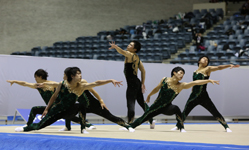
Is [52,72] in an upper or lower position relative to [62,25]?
lower

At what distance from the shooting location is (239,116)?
1107 centimetres

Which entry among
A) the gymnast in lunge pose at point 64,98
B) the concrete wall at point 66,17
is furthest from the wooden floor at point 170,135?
the concrete wall at point 66,17

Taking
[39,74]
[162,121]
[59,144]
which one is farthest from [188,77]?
[59,144]

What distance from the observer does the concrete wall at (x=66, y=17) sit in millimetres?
20141

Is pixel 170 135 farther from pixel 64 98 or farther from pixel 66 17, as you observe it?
pixel 66 17

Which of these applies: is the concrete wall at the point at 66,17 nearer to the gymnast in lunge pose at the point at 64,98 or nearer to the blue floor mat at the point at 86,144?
the gymnast in lunge pose at the point at 64,98

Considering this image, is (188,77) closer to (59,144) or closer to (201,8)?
(59,144)

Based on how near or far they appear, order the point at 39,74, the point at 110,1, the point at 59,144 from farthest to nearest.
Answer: the point at 110,1 → the point at 39,74 → the point at 59,144

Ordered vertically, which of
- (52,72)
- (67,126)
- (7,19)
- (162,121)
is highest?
(7,19)

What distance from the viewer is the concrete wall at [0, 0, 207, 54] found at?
2014 cm

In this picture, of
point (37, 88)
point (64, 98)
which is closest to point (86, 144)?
point (64, 98)

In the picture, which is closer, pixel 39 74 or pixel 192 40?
pixel 39 74

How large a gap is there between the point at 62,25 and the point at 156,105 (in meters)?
16.0

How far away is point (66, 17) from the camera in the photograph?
69.8 ft
